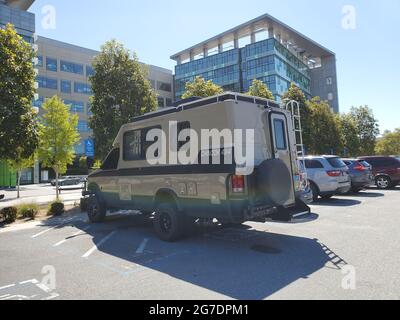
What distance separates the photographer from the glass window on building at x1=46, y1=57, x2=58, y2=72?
5608cm

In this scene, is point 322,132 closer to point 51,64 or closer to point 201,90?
point 201,90

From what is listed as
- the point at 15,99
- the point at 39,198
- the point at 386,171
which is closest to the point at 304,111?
the point at 386,171

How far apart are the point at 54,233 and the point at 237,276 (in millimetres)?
6417

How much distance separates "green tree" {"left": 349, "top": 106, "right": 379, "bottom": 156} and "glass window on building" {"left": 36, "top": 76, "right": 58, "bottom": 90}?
155 feet

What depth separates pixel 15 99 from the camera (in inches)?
467

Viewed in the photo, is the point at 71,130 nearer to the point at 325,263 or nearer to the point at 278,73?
the point at 325,263

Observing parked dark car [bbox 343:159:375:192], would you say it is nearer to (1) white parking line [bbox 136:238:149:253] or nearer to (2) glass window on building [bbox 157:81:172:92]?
(1) white parking line [bbox 136:238:149:253]

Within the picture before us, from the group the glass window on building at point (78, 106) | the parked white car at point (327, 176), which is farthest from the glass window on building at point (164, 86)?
the parked white car at point (327, 176)

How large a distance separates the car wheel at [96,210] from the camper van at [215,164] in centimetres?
197

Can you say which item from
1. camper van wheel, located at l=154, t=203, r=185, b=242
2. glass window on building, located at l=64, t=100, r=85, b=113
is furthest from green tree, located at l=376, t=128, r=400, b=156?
camper van wheel, located at l=154, t=203, r=185, b=242

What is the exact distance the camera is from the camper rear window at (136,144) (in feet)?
28.9

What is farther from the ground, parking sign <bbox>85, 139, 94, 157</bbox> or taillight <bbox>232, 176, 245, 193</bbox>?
parking sign <bbox>85, 139, 94, 157</bbox>

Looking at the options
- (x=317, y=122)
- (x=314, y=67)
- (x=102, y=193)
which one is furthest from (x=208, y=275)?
(x=314, y=67)

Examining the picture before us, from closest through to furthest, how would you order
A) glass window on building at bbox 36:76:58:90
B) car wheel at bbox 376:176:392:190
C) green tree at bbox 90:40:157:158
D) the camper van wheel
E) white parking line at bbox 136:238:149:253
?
white parking line at bbox 136:238:149:253, the camper van wheel, green tree at bbox 90:40:157:158, car wheel at bbox 376:176:392:190, glass window on building at bbox 36:76:58:90
